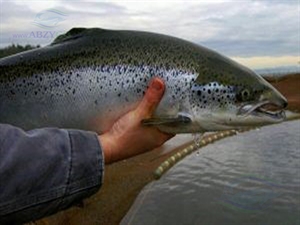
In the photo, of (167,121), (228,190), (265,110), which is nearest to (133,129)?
(167,121)

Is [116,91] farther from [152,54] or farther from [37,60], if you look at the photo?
[37,60]

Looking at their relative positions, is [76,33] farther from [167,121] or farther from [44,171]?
[44,171]

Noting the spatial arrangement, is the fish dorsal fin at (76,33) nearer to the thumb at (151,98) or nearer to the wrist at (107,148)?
the thumb at (151,98)

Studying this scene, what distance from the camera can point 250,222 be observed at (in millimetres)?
7277

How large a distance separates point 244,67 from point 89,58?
80 centimetres

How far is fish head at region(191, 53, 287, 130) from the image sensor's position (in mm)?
2381

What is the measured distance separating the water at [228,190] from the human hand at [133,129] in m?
5.18

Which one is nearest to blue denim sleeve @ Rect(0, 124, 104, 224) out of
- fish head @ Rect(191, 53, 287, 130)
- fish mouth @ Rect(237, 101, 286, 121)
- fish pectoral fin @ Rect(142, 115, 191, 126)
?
fish pectoral fin @ Rect(142, 115, 191, 126)

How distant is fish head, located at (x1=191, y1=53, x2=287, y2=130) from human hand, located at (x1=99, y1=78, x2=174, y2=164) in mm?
198

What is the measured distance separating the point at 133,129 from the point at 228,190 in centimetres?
673

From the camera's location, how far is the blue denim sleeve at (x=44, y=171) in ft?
5.31

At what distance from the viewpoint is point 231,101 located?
2.41m

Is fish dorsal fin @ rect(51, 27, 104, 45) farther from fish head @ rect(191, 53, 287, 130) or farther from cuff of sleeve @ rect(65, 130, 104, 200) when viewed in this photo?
cuff of sleeve @ rect(65, 130, 104, 200)

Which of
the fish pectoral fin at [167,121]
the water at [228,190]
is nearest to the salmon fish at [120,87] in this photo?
the fish pectoral fin at [167,121]
